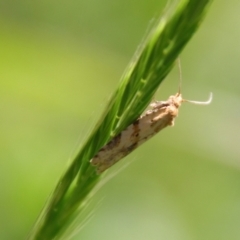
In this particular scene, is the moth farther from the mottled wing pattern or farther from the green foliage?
the green foliage

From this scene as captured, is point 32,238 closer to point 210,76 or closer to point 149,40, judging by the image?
point 149,40

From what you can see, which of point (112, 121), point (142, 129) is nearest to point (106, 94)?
point (142, 129)

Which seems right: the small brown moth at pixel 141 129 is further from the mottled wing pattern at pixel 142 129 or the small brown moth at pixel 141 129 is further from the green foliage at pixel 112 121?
the green foliage at pixel 112 121

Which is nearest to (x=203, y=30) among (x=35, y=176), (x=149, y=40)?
(x=35, y=176)

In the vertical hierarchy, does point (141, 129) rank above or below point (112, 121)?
above

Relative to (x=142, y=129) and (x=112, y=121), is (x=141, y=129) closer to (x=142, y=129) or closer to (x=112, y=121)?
(x=142, y=129)
